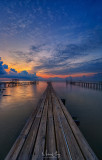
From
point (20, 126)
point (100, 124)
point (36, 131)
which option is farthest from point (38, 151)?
point (100, 124)

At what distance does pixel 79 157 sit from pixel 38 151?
3.57ft

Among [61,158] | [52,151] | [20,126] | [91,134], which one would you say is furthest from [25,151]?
[91,134]

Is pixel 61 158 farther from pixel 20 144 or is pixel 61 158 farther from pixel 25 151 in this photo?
pixel 20 144

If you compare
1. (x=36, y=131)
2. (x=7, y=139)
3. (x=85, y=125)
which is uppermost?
(x=36, y=131)

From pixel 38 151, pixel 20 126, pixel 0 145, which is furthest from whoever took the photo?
pixel 20 126

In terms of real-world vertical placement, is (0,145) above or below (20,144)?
below

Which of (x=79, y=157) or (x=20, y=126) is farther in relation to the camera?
(x=20, y=126)

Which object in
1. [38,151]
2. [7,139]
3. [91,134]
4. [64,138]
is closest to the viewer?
[38,151]

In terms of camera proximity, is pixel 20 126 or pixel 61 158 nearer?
pixel 61 158

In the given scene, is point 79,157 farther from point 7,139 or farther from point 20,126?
point 20,126

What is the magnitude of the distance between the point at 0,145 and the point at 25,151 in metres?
2.87

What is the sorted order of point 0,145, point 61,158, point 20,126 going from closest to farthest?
point 61,158 → point 0,145 → point 20,126

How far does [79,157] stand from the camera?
1.81 metres

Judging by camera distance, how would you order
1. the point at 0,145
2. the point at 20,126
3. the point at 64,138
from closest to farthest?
the point at 64,138, the point at 0,145, the point at 20,126
